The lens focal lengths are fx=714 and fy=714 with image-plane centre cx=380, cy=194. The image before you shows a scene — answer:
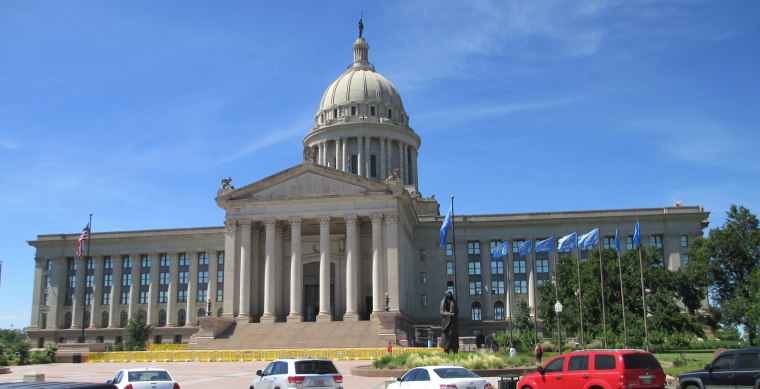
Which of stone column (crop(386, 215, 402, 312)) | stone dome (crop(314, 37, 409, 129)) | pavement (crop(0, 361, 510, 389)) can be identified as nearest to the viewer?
pavement (crop(0, 361, 510, 389))

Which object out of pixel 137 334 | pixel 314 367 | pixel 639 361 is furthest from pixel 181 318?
pixel 639 361

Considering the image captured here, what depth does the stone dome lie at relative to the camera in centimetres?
9462

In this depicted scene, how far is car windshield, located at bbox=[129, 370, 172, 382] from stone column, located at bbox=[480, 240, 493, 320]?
61546 mm

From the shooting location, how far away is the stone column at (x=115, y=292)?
8844 centimetres

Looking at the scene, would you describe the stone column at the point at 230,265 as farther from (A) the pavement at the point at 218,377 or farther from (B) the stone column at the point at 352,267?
(A) the pavement at the point at 218,377

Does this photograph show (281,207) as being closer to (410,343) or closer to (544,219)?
(410,343)

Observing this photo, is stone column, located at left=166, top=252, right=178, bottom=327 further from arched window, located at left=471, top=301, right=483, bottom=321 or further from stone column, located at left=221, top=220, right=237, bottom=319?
arched window, located at left=471, top=301, right=483, bottom=321

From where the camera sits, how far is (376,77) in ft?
323

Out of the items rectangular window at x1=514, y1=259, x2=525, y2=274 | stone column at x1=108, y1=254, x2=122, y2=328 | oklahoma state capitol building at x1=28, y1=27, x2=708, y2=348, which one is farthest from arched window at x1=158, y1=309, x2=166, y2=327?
rectangular window at x1=514, y1=259, x2=525, y2=274

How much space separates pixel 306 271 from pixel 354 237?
34.6 feet

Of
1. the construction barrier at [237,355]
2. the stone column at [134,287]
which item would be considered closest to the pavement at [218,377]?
the construction barrier at [237,355]

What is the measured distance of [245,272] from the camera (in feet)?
227

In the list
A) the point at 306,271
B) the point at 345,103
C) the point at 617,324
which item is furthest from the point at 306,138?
the point at 617,324

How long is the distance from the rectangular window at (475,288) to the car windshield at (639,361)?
61.9 m
